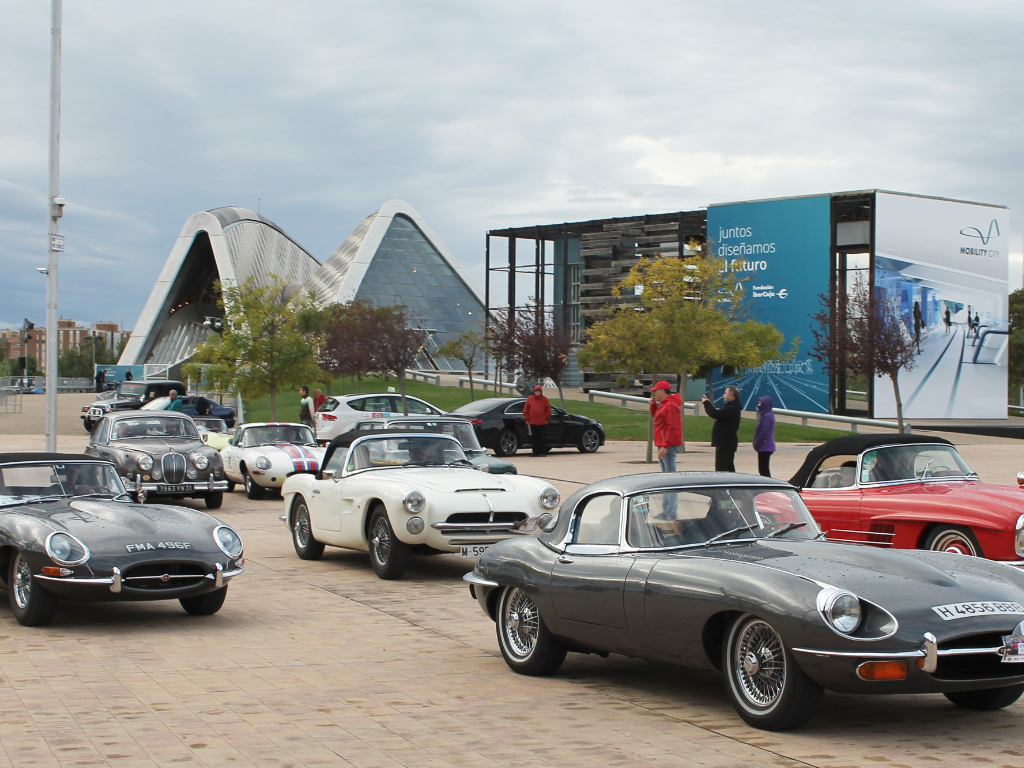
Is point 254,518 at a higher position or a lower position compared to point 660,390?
lower

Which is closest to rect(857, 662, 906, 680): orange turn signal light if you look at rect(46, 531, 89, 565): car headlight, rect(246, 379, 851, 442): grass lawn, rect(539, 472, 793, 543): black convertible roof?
rect(539, 472, 793, 543): black convertible roof

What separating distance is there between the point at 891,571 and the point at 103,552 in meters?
5.41

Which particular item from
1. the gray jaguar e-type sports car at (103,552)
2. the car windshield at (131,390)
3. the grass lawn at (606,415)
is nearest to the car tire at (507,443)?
the grass lawn at (606,415)

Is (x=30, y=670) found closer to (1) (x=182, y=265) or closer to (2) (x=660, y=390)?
(2) (x=660, y=390)

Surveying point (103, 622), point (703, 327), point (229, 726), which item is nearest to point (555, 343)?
point (703, 327)

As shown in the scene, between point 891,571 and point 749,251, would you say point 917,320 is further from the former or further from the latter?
point 891,571

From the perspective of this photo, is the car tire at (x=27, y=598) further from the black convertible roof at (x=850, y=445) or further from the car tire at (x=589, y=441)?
the car tire at (x=589, y=441)

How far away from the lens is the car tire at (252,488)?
18609mm

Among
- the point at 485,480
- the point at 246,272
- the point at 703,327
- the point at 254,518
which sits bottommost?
the point at 254,518

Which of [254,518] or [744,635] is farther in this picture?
[254,518]

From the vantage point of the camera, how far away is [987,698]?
5.60 metres

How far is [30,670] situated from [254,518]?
9.45 m

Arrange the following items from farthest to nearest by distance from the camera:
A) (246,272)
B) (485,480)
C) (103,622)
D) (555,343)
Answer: (246,272) < (555,343) < (485,480) < (103,622)

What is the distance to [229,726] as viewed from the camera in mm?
5410
